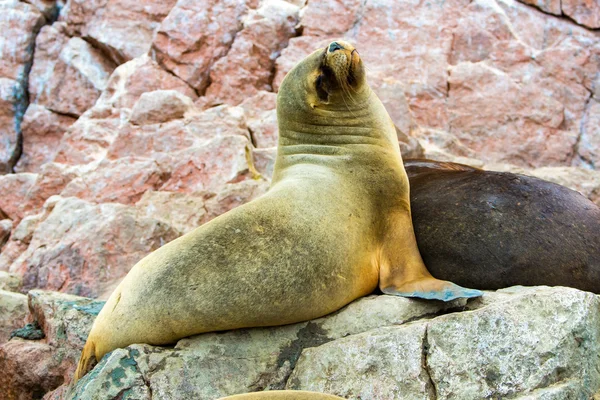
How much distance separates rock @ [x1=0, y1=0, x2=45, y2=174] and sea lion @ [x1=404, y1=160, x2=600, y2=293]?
6.98m

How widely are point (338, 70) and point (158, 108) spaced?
12.0 feet

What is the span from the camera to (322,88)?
409 cm

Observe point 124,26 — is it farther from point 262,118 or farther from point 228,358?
point 228,358

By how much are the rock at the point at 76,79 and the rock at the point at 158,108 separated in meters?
2.15

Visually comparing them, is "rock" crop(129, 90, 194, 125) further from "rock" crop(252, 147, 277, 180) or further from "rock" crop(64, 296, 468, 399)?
"rock" crop(64, 296, 468, 399)

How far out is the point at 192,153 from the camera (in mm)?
6605

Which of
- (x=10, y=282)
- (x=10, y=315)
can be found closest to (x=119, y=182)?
(x=10, y=282)

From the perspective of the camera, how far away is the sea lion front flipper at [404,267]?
331cm

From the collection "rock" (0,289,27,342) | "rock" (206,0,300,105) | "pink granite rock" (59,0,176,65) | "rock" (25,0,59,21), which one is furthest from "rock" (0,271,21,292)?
"rock" (25,0,59,21)

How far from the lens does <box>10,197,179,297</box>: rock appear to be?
5332 mm

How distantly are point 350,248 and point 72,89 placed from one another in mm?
6883

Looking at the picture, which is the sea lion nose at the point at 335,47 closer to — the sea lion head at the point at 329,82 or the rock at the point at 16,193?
the sea lion head at the point at 329,82

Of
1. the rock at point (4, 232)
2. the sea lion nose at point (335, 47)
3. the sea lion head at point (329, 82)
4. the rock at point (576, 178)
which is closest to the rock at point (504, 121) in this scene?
the rock at point (576, 178)

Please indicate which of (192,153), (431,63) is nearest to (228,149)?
(192,153)
